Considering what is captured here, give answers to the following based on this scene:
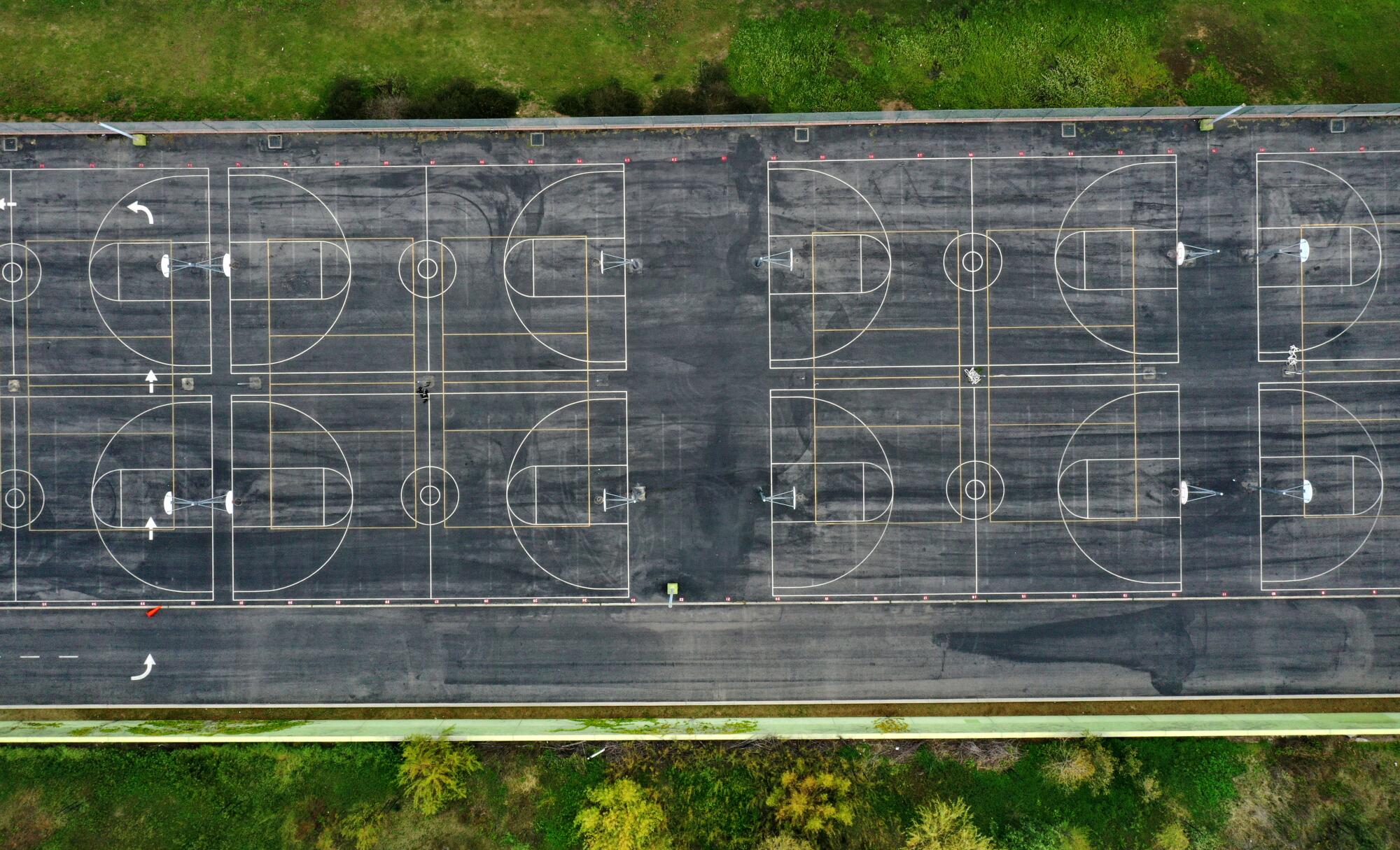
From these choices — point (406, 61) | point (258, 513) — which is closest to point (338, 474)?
point (258, 513)

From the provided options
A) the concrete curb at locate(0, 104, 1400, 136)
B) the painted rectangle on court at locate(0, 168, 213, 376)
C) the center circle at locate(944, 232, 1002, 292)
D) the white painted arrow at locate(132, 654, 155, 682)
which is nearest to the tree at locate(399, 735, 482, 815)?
the white painted arrow at locate(132, 654, 155, 682)

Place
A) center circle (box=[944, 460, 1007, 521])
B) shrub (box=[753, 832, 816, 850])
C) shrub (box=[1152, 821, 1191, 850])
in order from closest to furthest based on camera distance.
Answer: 1. shrub (box=[753, 832, 816, 850])
2. shrub (box=[1152, 821, 1191, 850])
3. center circle (box=[944, 460, 1007, 521])

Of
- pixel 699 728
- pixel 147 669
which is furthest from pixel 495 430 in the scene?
pixel 147 669

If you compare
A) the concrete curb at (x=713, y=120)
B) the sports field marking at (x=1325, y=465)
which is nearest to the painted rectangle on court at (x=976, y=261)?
the concrete curb at (x=713, y=120)

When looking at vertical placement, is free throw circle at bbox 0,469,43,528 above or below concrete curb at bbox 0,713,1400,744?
above

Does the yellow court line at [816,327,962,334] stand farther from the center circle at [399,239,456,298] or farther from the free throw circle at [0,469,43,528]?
the free throw circle at [0,469,43,528]

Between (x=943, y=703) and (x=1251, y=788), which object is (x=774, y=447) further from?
(x=1251, y=788)
